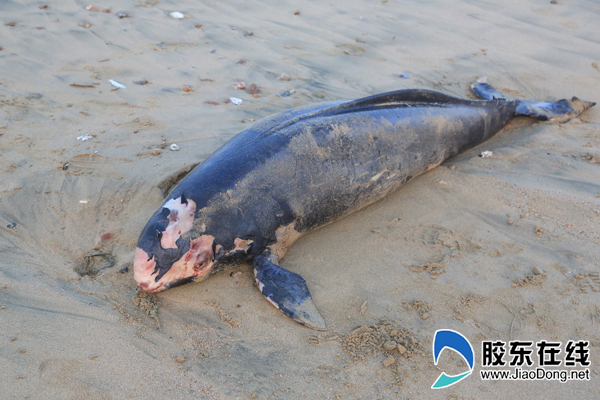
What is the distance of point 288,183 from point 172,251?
3.16ft

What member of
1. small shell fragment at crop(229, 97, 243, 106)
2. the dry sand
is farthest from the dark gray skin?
small shell fragment at crop(229, 97, 243, 106)

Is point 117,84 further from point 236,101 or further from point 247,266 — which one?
point 247,266

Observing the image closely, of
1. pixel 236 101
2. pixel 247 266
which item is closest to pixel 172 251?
pixel 247 266

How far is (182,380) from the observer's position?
2.31 m

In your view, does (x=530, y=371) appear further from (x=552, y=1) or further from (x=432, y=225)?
(x=552, y=1)

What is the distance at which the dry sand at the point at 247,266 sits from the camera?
95.0 inches

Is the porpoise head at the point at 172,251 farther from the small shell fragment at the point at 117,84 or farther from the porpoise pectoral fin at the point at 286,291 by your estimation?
the small shell fragment at the point at 117,84

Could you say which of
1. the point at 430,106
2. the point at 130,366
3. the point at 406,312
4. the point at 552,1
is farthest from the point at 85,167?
the point at 552,1

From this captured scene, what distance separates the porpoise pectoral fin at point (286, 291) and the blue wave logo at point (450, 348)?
67 cm

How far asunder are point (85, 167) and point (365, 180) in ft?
7.97

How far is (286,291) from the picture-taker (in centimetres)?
292

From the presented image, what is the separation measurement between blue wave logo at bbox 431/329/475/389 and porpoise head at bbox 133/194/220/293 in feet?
5.01

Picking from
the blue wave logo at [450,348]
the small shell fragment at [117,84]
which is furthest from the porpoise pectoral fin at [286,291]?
the small shell fragment at [117,84]

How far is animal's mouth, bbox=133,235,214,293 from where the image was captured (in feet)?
9.25
